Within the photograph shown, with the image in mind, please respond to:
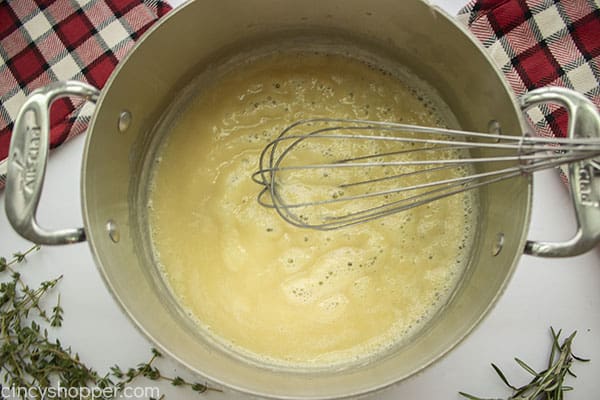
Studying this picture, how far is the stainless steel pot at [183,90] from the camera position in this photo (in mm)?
711

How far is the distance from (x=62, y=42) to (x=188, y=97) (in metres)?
0.22

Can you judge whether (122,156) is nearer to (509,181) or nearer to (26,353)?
(26,353)

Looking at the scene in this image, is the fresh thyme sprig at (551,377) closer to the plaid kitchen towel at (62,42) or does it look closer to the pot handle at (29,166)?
the pot handle at (29,166)

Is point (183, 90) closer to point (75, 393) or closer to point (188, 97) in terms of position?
point (188, 97)

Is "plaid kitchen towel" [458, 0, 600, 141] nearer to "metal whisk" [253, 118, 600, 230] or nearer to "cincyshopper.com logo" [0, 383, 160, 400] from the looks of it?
"metal whisk" [253, 118, 600, 230]

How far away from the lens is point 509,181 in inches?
32.2

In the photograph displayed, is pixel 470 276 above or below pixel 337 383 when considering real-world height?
above

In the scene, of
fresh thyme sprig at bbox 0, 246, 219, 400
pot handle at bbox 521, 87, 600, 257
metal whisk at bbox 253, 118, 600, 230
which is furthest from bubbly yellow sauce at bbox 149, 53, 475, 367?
pot handle at bbox 521, 87, 600, 257

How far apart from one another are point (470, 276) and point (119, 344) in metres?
0.54

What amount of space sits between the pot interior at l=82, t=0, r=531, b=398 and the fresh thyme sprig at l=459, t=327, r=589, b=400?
0.49 feet

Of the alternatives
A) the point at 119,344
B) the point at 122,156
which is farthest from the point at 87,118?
the point at 119,344

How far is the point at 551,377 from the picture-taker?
88 centimetres

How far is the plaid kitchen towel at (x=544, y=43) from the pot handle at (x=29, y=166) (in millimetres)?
635

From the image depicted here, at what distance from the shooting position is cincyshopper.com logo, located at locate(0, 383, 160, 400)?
2.99 feet
